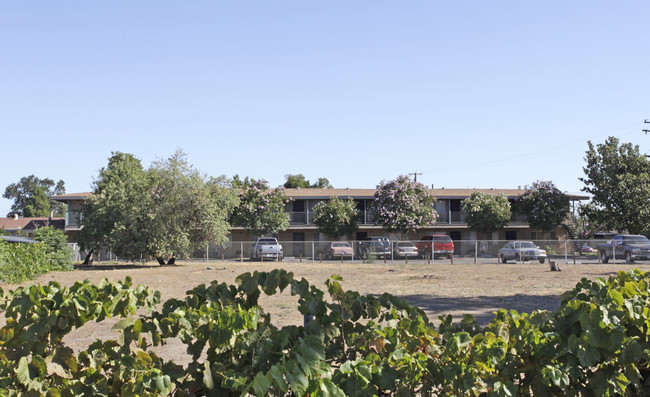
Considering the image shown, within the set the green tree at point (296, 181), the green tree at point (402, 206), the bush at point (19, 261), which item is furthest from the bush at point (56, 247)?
the green tree at point (296, 181)

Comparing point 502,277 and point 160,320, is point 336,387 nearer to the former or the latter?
point 160,320

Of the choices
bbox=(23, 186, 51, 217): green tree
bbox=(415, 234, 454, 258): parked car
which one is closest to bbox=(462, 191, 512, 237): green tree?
bbox=(415, 234, 454, 258): parked car

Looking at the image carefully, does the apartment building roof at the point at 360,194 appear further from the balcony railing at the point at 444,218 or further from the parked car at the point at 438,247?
the parked car at the point at 438,247

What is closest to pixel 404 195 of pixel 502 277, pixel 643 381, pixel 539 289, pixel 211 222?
pixel 211 222

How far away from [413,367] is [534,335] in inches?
25.8

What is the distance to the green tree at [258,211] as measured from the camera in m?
46.1

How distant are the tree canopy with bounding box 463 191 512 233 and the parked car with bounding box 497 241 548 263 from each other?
1122 cm

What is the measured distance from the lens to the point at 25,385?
8.34 ft

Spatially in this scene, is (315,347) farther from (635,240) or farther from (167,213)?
(635,240)

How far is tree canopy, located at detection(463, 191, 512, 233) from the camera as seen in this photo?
4878 centimetres

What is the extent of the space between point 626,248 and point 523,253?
5982mm

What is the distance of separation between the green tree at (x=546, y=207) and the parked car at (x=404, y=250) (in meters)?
14.6

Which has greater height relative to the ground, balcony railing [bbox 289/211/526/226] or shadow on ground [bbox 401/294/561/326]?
balcony railing [bbox 289/211/526/226]

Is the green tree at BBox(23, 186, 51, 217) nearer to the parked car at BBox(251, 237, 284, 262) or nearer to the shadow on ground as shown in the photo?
the parked car at BBox(251, 237, 284, 262)
